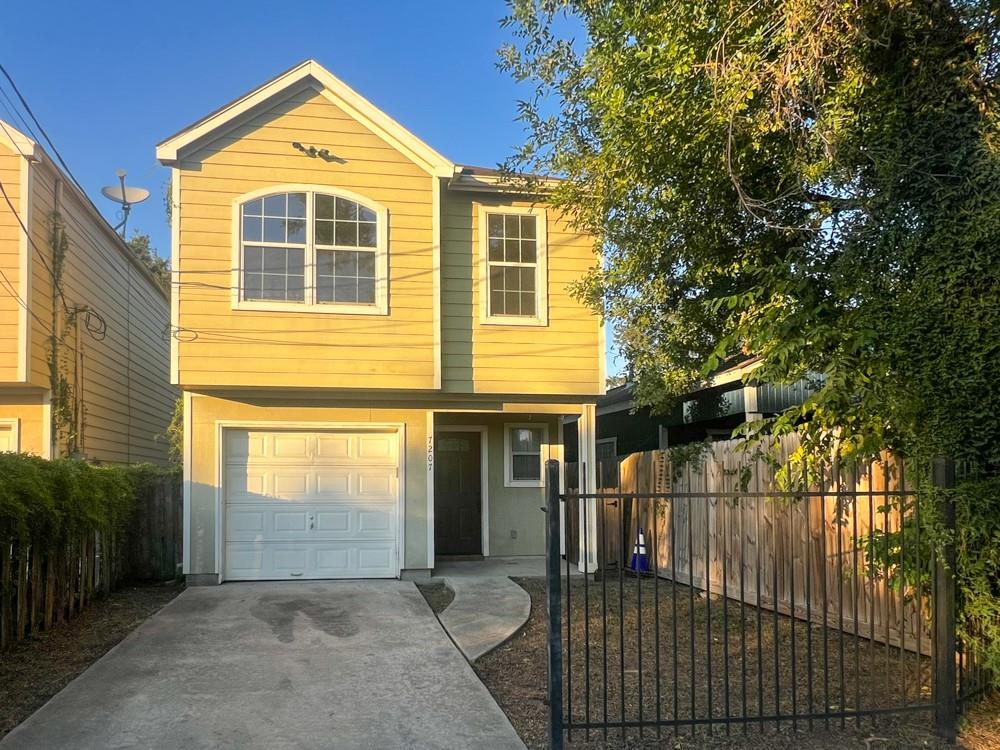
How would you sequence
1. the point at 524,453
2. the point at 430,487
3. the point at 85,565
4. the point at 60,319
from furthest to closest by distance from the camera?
the point at 524,453, the point at 60,319, the point at 430,487, the point at 85,565

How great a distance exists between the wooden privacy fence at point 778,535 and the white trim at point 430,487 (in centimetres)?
222

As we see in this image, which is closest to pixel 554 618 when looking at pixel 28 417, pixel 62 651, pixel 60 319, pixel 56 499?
pixel 62 651

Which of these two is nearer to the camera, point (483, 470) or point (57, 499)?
point (57, 499)

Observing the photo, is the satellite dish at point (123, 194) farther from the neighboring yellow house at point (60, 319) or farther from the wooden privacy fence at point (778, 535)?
the wooden privacy fence at point (778, 535)

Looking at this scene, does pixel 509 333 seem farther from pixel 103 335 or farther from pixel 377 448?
pixel 103 335

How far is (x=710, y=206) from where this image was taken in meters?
7.05

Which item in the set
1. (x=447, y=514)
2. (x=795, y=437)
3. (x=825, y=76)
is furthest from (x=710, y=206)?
(x=447, y=514)

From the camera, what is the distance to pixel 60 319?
38.7 feet

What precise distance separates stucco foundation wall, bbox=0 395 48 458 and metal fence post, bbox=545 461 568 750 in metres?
9.71

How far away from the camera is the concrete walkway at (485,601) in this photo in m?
7.40

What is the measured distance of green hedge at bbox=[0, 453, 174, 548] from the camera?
251 inches

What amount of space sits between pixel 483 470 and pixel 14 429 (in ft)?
23.1

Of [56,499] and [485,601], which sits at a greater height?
[56,499]

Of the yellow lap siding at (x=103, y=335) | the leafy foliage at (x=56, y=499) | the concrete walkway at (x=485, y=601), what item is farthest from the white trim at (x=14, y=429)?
the concrete walkway at (x=485, y=601)
